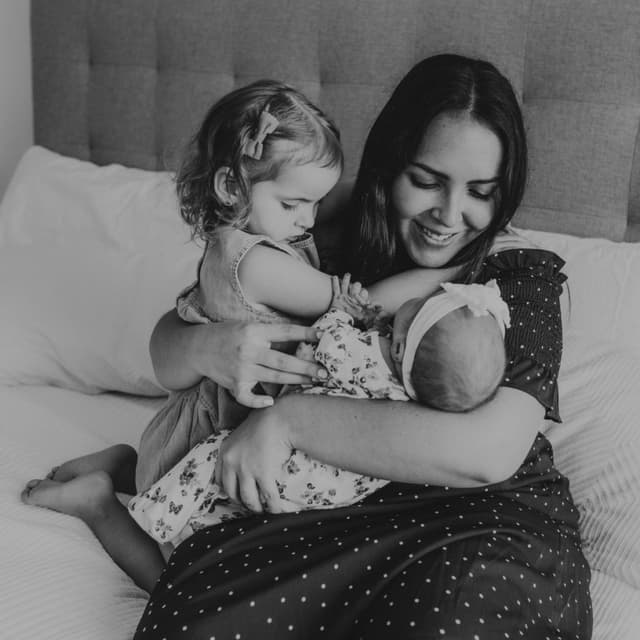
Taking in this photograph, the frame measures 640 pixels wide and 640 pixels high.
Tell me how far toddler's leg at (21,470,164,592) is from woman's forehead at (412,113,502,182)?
82 cm

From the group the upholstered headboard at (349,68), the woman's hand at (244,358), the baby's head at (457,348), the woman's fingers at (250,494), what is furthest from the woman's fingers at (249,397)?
the upholstered headboard at (349,68)

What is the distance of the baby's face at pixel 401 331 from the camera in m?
1.12

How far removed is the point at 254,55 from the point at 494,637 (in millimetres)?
1709

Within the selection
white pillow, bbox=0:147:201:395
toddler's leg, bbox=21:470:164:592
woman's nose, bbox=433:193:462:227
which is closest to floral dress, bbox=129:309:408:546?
toddler's leg, bbox=21:470:164:592

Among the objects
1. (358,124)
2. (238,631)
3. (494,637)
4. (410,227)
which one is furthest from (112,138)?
(494,637)

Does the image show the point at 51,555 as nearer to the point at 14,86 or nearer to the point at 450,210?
the point at 450,210

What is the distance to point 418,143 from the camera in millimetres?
1343

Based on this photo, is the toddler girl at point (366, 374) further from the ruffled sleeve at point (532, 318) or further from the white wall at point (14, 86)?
the white wall at point (14, 86)

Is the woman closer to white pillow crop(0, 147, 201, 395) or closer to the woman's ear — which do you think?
the woman's ear

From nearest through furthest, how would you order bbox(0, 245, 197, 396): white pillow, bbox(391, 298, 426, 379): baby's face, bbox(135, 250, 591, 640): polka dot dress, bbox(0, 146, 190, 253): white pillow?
1. bbox(135, 250, 591, 640): polka dot dress
2. bbox(391, 298, 426, 379): baby's face
3. bbox(0, 245, 197, 396): white pillow
4. bbox(0, 146, 190, 253): white pillow

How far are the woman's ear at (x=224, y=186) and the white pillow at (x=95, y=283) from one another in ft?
2.08

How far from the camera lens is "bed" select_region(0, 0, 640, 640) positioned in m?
1.33

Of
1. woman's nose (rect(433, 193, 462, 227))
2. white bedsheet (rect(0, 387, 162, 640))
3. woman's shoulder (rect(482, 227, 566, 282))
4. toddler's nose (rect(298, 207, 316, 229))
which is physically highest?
woman's nose (rect(433, 193, 462, 227))

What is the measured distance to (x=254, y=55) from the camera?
2197 millimetres
